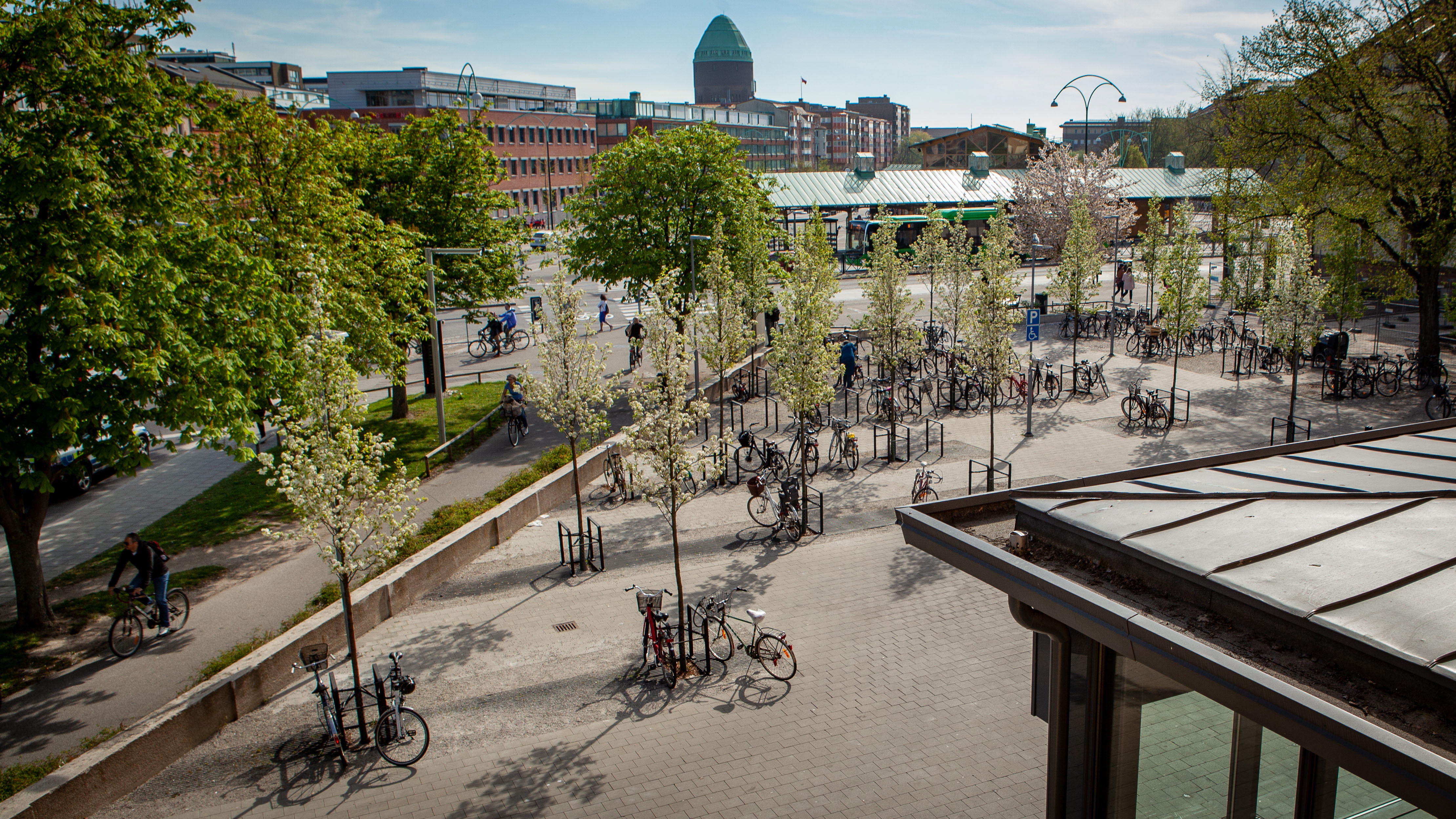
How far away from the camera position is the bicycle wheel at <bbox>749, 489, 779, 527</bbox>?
16.2m

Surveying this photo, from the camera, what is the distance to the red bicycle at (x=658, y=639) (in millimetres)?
11023

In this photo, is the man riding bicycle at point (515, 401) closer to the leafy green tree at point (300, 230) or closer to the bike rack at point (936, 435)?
the leafy green tree at point (300, 230)

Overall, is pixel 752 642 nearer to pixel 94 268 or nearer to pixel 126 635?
pixel 126 635

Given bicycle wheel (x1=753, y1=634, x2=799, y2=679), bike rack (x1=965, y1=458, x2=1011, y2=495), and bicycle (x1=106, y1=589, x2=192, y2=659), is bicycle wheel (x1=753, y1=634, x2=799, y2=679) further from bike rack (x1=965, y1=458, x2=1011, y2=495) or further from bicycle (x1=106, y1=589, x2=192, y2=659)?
bicycle (x1=106, y1=589, x2=192, y2=659)

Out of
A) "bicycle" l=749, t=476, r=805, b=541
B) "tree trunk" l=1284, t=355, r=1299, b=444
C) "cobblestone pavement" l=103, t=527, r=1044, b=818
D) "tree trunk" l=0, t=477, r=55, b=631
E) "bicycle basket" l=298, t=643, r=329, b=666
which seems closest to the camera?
"cobblestone pavement" l=103, t=527, r=1044, b=818

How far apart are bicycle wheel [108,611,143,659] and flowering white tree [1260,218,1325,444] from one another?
20126 mm

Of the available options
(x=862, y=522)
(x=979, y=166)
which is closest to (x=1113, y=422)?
(x=862, y=522)

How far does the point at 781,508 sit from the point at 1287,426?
1167 cm

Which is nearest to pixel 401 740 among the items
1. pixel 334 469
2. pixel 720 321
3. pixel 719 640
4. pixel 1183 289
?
pixel 334 469

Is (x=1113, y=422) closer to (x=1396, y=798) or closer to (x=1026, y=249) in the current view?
(x=1396, y=798)

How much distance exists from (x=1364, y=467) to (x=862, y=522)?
9452mm

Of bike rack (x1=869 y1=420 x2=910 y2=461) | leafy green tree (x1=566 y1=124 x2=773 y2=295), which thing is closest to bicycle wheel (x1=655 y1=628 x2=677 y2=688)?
bike rack (x1=869 y1=420 x2=910 y2=461)

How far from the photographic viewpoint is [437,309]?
21.5 m

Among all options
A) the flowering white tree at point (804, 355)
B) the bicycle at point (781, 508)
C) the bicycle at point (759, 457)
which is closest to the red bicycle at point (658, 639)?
the bicycle at point (781, 508)
